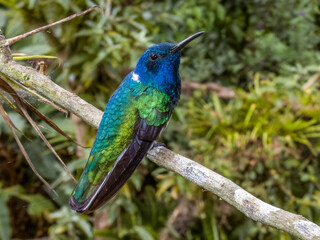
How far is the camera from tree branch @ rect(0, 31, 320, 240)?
3.70 ft

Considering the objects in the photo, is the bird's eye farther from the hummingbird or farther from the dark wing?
the dark wing

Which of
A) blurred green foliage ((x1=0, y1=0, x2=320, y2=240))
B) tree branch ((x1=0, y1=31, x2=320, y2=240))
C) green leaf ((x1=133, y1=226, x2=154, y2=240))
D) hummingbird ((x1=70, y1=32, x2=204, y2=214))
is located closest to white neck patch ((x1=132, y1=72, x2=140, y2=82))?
hummingbird ((x1=70, y1=32, x2=204, y2=214))

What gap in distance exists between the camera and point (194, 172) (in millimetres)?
1390

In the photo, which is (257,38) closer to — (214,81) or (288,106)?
(214,81)

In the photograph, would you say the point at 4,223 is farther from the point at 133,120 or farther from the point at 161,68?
the point at 161,68

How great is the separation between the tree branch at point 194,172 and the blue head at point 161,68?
0.26 metres

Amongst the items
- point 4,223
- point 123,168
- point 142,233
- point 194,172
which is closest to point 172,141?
point 142,233

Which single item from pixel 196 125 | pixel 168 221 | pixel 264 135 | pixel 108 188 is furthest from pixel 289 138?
Answer: pixel 108 188

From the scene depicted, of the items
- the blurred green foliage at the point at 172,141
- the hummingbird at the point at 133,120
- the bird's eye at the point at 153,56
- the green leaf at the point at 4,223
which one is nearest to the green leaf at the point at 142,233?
the blurred green foliage at the point at 172,141

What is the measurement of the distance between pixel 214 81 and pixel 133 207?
1856 mm

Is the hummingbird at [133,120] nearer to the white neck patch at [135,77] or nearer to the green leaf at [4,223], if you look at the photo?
the white neck patch at [135,77]

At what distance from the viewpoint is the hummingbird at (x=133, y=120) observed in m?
1.60

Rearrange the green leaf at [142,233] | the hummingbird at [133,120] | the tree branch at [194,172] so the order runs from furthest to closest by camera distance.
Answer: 1. the green leaf at [142,233]
2. the hummingbird at [133,120]
3. the tree branch at [194,172]

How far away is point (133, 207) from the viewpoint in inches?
142
